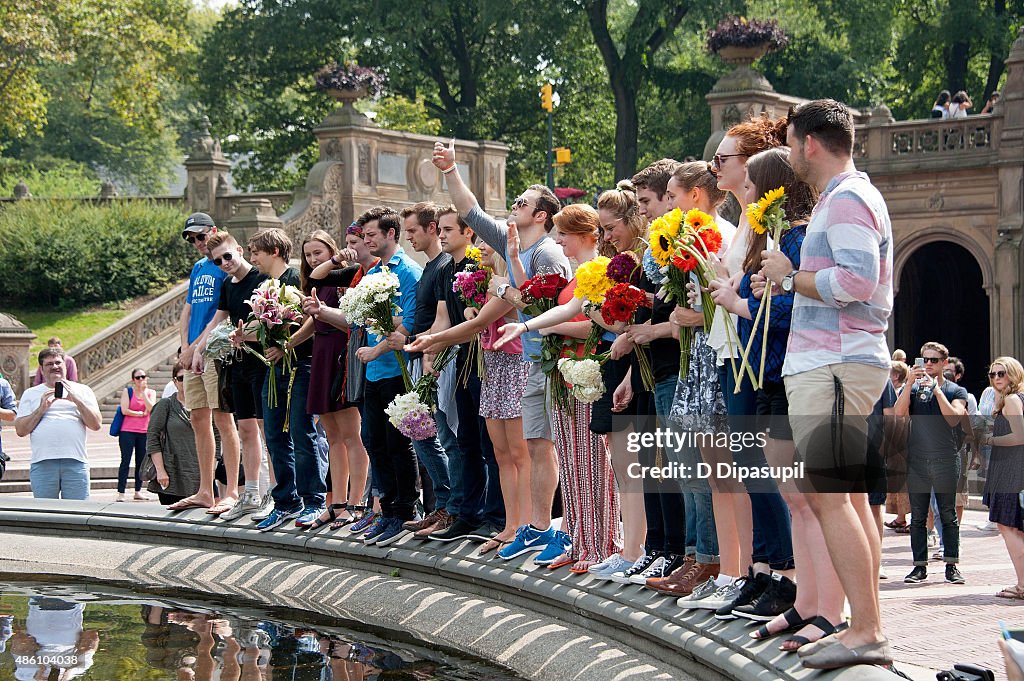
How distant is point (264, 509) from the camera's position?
10.9 metres

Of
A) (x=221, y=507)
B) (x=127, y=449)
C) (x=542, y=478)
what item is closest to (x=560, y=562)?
(x=542, y=478)

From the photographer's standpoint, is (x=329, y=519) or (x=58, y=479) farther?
(x=58, y=479)

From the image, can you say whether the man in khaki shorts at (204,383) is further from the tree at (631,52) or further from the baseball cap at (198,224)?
the tree at (631,52)

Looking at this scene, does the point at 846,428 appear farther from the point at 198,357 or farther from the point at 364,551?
the point at 198,357

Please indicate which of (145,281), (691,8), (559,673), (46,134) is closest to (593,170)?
(691,8)

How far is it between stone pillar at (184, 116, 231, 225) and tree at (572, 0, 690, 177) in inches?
541

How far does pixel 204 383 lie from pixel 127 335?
18.1 metres

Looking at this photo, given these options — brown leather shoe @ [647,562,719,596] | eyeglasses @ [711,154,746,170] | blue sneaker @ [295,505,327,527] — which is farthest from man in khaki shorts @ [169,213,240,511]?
eyeglasses @ [711,154,746,170]

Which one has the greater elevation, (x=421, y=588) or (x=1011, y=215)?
(x=1011, y=215)

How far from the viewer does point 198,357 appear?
10.9 metres

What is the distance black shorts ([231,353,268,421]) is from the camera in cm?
1085

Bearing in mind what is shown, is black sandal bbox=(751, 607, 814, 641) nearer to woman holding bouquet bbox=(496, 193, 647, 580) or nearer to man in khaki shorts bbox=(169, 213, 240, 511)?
woman holding bouquet bbox=(496, 193, 647, 580)

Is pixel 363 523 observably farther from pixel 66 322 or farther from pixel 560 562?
pixel 66 322

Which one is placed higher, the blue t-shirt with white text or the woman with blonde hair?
the blue t-shirt with white text
